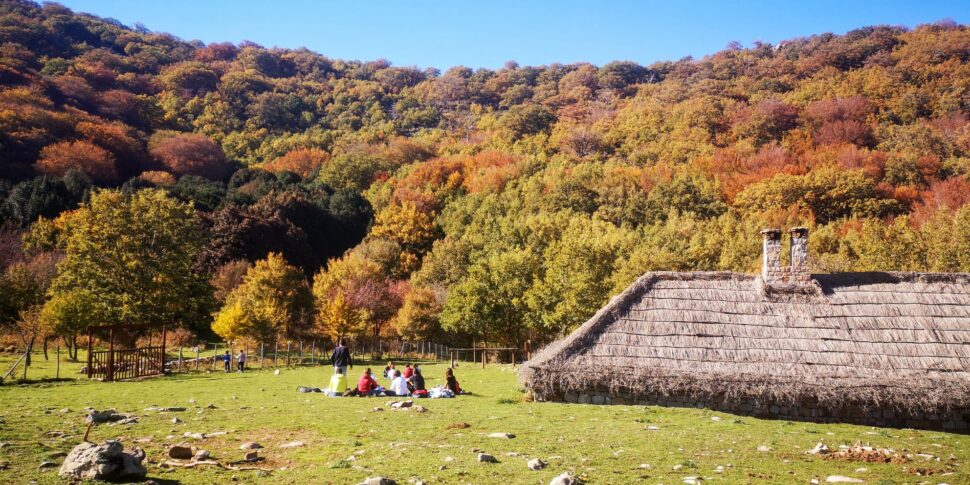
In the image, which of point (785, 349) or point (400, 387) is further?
point (400, 387)

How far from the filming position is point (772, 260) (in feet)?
61.2

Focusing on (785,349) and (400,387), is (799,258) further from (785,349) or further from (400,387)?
(400,387)

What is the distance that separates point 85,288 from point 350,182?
61.8 m

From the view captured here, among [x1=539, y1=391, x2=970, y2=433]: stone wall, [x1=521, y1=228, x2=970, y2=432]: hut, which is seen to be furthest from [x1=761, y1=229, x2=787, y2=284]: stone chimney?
[x1=539, y1=391, x2=970, y2=433]: stone wall

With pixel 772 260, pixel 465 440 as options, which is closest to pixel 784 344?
pixel 772 260

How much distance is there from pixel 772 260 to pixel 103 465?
1792 centimetres

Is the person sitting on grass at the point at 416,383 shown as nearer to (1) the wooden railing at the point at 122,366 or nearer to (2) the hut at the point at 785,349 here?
(2) the hut at the point at 785,349

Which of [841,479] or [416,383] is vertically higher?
[841,479]

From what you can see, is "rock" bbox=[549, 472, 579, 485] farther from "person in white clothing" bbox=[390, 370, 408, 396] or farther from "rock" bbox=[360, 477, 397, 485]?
"person in white clothing" bbox=[390, 370, 408, 396]

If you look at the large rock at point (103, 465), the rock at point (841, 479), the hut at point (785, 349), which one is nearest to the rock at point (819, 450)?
the rock at point (841, 479)

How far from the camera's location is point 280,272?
149 feet

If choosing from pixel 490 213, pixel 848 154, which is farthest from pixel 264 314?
pixel 848 154

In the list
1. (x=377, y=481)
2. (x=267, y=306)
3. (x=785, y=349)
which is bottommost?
(x=377, y=481)

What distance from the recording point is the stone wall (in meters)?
15.0
